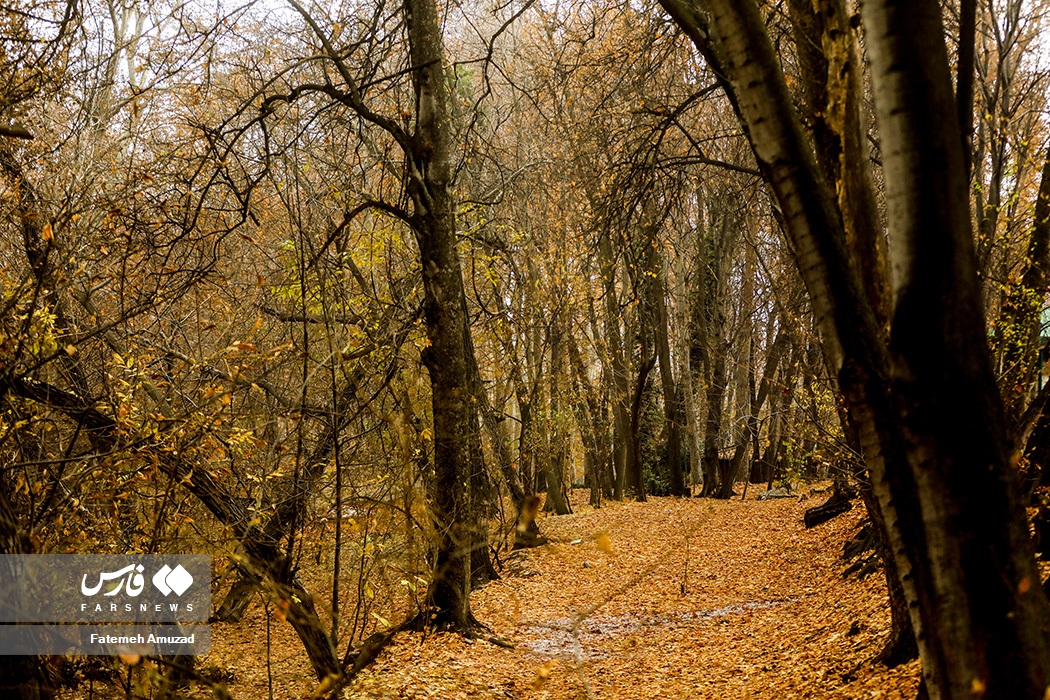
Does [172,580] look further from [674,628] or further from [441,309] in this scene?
[674,628]

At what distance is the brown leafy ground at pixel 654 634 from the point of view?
6258 mm

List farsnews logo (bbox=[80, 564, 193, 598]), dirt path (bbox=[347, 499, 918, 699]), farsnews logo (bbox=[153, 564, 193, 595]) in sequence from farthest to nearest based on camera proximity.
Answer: dirt path (bbox=[347, 499, 918, 699]) → farsnews logo (bbox=[153, 564, 193, 595]) → farsnews logo (bbox=[80, 564, 193, 598])

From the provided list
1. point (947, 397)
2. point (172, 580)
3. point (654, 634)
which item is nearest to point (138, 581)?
point (172, 580)

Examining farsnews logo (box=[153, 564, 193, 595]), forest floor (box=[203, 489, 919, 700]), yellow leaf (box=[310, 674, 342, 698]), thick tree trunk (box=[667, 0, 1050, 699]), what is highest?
thick tree trunk (box=[667, 0, 1050, 699])

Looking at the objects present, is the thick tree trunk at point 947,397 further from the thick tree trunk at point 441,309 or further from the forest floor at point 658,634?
the thick tree trunk at point 441,309

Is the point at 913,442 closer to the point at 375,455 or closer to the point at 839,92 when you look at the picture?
the point at 839,92

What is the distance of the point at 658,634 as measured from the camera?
8.79m

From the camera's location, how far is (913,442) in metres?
2.54

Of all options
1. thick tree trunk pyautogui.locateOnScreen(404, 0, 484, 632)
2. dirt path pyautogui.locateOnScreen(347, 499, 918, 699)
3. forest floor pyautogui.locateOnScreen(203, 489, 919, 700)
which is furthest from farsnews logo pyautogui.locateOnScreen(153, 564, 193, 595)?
thick tree trunk pyautogui.locateOnScreen(404, 0, 484, 632)

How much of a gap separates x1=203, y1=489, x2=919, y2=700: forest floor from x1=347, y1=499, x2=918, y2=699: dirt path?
0.02m

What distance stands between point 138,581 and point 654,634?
5307 millimetres

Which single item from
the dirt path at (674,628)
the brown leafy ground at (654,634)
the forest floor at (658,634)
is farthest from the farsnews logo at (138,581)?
the dirt path at (674,628)

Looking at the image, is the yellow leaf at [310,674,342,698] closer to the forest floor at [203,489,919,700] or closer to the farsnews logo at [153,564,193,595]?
the forest floor at [203,489,919,700]

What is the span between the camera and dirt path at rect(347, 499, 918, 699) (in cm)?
625
